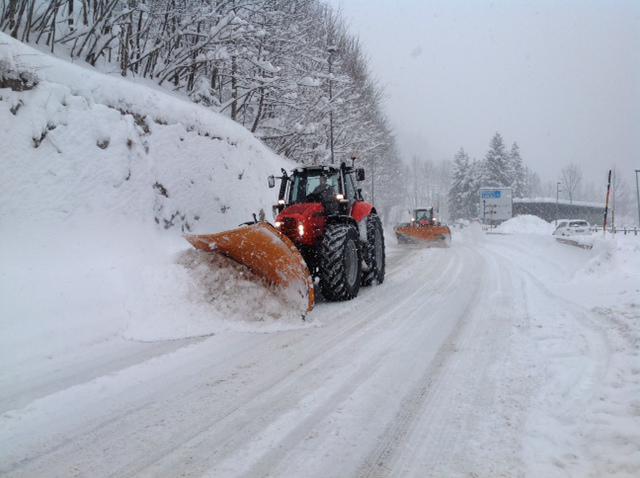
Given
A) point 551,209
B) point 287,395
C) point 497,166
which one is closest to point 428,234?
point 287,395

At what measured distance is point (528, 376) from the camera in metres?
3.40

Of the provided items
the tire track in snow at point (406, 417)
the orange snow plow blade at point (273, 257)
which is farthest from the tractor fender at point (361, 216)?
the tire track in snow at point (406, 417)

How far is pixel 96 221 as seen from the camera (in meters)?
6.27

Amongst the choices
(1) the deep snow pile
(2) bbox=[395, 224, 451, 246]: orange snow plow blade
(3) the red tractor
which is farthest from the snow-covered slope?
(1) the deep snow pile

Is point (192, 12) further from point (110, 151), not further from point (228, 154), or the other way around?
point (110, 151)

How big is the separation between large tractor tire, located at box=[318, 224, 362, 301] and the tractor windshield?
0.78 metres

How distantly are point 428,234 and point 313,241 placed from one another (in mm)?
14359

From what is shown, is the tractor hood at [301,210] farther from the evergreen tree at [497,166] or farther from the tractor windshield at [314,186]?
the evergreen tree at [497,166]

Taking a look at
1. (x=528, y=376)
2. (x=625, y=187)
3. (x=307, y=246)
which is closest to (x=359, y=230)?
(x=307, y=246)

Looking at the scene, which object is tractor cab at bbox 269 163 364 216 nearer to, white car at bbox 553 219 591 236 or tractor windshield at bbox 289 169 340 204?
tractor windshield at bbox 289 169 340 204

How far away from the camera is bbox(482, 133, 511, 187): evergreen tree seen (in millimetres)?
58031

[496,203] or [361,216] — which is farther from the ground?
[496,203]

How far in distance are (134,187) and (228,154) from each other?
3415mm

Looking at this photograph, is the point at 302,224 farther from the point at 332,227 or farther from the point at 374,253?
the point at 374,253
